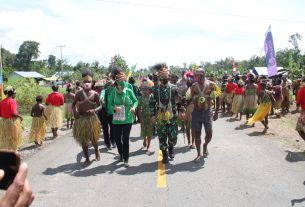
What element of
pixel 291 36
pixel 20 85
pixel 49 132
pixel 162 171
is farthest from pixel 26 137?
pixel 291 36

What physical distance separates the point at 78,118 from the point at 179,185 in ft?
9.71

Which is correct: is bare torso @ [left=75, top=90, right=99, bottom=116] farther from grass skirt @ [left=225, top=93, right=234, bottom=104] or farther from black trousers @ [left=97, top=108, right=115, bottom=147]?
grass skirt @ [left=225, top=93, right=234, bottom=104]

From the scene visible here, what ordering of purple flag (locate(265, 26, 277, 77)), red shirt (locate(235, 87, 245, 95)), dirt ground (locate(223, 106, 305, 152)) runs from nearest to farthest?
dirt ground (locate(223, 106, 305, 152))
purple flag (locate(265, 26, 277, 77))
red shirt (locate(235, 87, 245, 95))

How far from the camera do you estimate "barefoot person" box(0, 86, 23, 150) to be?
9.62 m

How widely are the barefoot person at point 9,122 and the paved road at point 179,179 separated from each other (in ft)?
2.30

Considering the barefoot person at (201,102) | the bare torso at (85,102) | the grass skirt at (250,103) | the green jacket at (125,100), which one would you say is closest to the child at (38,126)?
the bare torso at (85,102)

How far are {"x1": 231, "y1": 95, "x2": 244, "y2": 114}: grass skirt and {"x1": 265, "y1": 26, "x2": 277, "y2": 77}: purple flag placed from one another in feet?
5.16

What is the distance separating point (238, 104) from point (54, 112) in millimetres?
8076

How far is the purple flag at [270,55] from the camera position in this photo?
635 inches

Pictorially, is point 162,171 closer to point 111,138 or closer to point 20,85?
point 111,138

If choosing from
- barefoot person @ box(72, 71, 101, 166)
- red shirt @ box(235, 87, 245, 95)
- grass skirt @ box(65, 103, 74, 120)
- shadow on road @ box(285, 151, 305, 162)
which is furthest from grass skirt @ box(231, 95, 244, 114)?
barefoot person @ box(72, 71, 101, 166)

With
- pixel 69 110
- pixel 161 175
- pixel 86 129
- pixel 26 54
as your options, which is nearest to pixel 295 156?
pixel 161 175

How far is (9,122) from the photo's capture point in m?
9.72

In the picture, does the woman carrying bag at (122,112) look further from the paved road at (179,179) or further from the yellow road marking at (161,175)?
the yellow road marking at (161,175)
